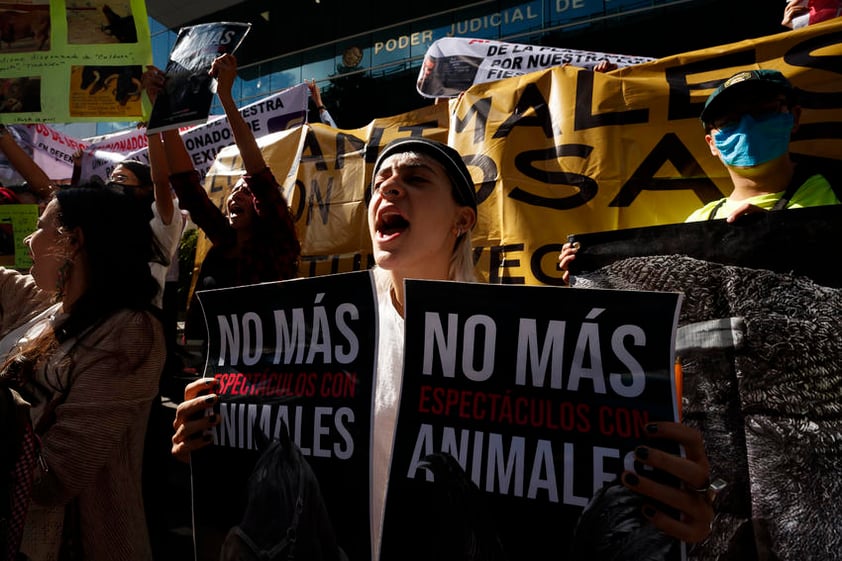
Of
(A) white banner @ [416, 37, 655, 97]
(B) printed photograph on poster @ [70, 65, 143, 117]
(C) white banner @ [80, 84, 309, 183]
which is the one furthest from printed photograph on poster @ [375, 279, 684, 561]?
(C) white banner @ [80, 84, 309, 183]

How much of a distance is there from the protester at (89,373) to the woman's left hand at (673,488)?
131 centimetres

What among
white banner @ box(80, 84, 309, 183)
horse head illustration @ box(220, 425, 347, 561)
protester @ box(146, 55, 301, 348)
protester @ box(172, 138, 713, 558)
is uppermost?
white banner @ box(80, 84, 309, 183)

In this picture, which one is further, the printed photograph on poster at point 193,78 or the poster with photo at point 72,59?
the poster with photo at point 72,59

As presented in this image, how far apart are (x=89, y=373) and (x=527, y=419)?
1280mm

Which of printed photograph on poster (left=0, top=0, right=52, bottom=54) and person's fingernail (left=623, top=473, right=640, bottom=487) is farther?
printed photograph on poster (left=0, top=0, right=52, bottom=54)

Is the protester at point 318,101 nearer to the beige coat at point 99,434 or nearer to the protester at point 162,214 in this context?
the protester at point 162,214

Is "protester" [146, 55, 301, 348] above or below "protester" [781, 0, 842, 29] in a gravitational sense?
below

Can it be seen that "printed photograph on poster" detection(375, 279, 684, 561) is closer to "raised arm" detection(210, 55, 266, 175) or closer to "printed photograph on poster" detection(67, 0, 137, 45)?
"raised arm" detection(210, 55, 266, 175)

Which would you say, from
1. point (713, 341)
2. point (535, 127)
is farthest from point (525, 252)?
point (713, 341)

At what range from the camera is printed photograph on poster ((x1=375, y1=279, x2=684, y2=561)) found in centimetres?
80

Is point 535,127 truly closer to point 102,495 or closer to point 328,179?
point 328,179

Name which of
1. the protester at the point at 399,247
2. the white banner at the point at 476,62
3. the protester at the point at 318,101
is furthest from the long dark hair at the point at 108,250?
the protester at the point at 318,101

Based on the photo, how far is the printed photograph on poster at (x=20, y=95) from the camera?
126 inches

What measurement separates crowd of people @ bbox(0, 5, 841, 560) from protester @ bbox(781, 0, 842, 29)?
112cm
